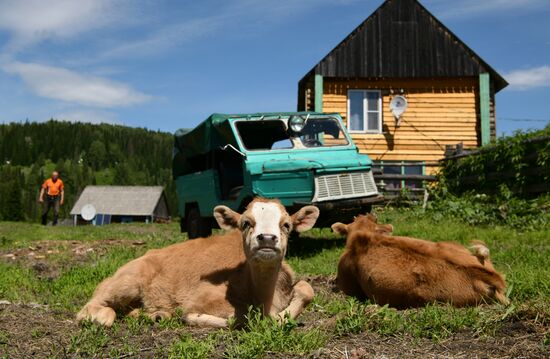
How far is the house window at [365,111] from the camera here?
24.3 meters

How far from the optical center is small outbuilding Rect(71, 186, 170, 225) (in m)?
84.0

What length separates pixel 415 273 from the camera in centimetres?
568

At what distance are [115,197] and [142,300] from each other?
8432cm

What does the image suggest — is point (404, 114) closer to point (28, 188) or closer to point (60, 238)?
point (60, 238)

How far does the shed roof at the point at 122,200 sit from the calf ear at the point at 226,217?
79.2 m

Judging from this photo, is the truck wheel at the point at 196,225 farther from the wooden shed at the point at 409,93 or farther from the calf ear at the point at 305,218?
the wooden shed at the point at 409,93

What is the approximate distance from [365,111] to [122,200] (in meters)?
68.0

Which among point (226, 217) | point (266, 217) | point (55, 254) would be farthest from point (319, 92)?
point (266, 217)

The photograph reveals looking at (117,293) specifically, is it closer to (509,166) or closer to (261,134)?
(261,134)

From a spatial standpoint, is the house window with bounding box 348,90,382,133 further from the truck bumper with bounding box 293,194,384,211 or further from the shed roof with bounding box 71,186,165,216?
the shed roof with bounding box 71,186,165,216

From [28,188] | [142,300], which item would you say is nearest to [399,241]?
[142,300]

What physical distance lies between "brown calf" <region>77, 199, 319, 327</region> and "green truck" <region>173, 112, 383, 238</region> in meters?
4.75

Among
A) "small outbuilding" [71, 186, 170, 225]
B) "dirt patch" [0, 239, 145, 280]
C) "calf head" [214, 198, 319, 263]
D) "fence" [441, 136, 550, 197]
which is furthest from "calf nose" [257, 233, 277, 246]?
"small outbuilding" [71, 186, 170, 225]

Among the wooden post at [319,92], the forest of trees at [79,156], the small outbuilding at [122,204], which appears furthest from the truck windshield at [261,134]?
the forest of trees at [79,156]
